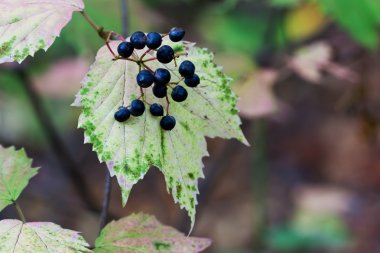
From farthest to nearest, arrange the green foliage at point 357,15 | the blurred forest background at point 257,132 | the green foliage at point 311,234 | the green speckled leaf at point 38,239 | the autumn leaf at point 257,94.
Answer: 1. the green foliage at point 311,234
2. the blurred forest background at point 257,132
3. the green foliage at point 357,15
4. the autumn leaf at point 257,94
5. the green speckled leaf at point 38,239

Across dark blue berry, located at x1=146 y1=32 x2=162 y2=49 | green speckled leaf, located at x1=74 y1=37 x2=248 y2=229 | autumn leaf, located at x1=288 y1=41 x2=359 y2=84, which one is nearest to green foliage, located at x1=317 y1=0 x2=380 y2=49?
autumn leaf, located at x1=288 y1=41 x2=359 y2=84

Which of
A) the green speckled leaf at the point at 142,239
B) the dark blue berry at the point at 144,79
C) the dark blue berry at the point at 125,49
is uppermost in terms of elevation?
the dark blue berry at the point at 125,49

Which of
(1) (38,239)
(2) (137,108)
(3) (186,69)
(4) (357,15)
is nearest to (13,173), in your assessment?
(1) (38,239)

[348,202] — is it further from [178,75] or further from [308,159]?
[178,75]

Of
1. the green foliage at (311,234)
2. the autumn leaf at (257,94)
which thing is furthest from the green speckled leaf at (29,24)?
the green foliage at (311,234)

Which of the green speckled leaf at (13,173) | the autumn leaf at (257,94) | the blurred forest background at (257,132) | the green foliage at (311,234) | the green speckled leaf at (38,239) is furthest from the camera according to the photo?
the green foliage at (311,234)

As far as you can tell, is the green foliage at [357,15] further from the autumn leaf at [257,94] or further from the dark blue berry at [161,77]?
the dark blue berry at [161,77]

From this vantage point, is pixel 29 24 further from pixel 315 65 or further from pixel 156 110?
pixel 315 65

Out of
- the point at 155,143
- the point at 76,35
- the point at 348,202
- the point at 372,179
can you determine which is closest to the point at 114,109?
the point at 155,143

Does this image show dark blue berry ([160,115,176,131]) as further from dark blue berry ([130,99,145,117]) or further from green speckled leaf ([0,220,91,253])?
green speckled leaf ([0,220,91,253])
